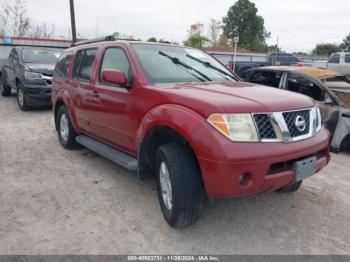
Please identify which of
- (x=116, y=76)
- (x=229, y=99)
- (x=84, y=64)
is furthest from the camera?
(x=84, y=64)

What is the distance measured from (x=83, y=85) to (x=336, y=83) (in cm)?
513

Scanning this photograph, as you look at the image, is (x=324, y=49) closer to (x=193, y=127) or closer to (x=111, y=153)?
(x=111, y=153)

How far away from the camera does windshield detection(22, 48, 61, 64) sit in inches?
407

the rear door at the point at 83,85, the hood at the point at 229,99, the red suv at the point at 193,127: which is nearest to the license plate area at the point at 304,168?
the red suv at the point at 193,127

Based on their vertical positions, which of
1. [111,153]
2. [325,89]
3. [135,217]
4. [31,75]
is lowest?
[135,217]

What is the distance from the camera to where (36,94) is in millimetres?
9242

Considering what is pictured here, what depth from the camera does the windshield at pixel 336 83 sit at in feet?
22.0

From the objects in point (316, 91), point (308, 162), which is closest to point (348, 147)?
point (316, 91)

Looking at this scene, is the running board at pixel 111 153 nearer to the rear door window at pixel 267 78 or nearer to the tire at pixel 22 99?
the rear door window at pixel 267 78

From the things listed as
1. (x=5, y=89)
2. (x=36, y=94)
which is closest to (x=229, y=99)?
(x=36, y=94)

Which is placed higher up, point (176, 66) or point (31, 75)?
point (176, 66)

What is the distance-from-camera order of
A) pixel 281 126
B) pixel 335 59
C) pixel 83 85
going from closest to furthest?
1. pixel 281 126
2. pixel 83 85
3. pixel 335 59

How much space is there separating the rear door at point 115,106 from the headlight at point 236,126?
1296 mm

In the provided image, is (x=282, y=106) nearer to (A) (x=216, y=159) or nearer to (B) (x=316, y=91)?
(A) (x=216, y=159)
